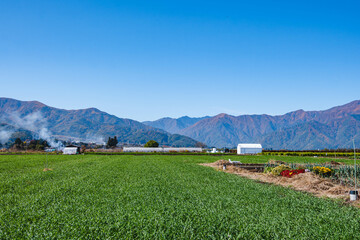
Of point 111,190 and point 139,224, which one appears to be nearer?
point 139,224

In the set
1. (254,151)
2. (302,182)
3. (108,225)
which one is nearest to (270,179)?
(302,182)

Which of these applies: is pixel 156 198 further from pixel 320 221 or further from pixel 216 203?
pixel 320 221

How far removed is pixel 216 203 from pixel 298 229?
154 inches

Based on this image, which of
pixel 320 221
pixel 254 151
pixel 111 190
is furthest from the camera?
pixel 254 151

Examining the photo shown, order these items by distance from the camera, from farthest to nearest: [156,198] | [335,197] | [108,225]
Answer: [335,197]
[156,198]
[108,225]

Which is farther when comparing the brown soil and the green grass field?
the brown soil

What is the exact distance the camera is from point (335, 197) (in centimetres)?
1390

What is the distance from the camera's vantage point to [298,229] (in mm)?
8328

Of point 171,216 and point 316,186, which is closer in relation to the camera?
point 171,216

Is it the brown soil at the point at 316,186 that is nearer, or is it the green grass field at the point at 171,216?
the green grass field at the point at 171,216

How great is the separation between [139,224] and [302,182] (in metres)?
13.1

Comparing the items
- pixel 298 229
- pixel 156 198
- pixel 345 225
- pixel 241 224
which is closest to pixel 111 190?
pixel 156 198

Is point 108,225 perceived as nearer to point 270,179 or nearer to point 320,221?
point 320,221

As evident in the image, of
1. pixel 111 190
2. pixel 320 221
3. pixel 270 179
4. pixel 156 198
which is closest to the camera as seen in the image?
pixel 320 221
